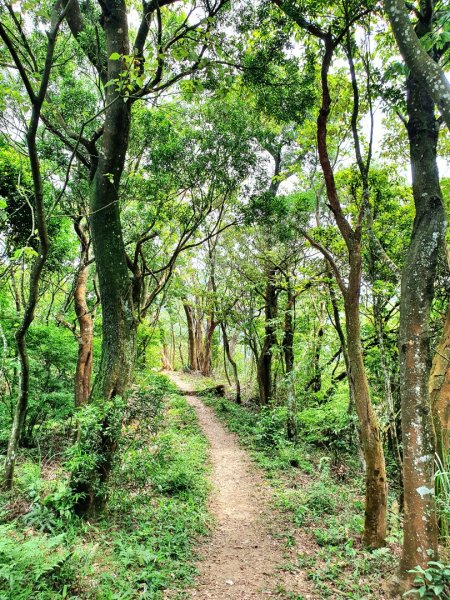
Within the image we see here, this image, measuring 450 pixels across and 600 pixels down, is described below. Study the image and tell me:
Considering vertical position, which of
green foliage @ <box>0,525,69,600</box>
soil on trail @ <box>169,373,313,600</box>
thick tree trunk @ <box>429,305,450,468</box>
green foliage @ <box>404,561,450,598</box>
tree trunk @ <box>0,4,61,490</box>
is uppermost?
tree trunk @ <box>0,4,61,490</box>

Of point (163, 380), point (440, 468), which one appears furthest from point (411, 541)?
point (163, 380)

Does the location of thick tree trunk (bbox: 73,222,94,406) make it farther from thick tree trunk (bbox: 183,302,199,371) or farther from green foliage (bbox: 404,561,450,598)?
thick tree trunk (bbox: 183,302,199,371)

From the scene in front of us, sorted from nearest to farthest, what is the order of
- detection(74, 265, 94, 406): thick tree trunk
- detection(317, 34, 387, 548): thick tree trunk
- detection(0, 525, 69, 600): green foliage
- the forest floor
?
detection(0, 525, 69, 600): green foliage → the forest floor → detection(317, 34, 387, 548): thick tree trunk → detection(74, 265, 94, 406): thick tree trunk

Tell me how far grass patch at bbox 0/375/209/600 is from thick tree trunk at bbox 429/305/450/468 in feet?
11.2

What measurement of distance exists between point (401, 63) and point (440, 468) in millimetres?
4377

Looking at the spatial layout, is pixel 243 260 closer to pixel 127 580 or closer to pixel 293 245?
pixel 293 245

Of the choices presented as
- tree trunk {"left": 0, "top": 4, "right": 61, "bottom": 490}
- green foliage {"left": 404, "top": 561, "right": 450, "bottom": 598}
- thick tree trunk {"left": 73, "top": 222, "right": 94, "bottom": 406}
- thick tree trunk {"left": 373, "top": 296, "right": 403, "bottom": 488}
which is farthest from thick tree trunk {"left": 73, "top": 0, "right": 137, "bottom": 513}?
thick tree trunk {"left": 373, "top": 296, "right": 403, "bottom": 488}

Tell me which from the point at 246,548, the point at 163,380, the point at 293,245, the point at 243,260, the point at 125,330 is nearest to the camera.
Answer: the point at 246,548

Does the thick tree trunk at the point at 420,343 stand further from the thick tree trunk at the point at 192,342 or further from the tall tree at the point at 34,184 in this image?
the thick tree trunk at the point at 192,342

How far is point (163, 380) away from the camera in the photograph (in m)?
6.00

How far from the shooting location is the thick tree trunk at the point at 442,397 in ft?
13.3

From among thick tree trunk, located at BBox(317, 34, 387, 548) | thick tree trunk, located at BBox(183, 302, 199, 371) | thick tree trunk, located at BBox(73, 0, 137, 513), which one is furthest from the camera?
thick tree trunk, located at BBox(183, 302, 199, 371)

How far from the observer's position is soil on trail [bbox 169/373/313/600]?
398cm

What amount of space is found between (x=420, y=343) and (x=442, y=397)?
1391 millimetres
